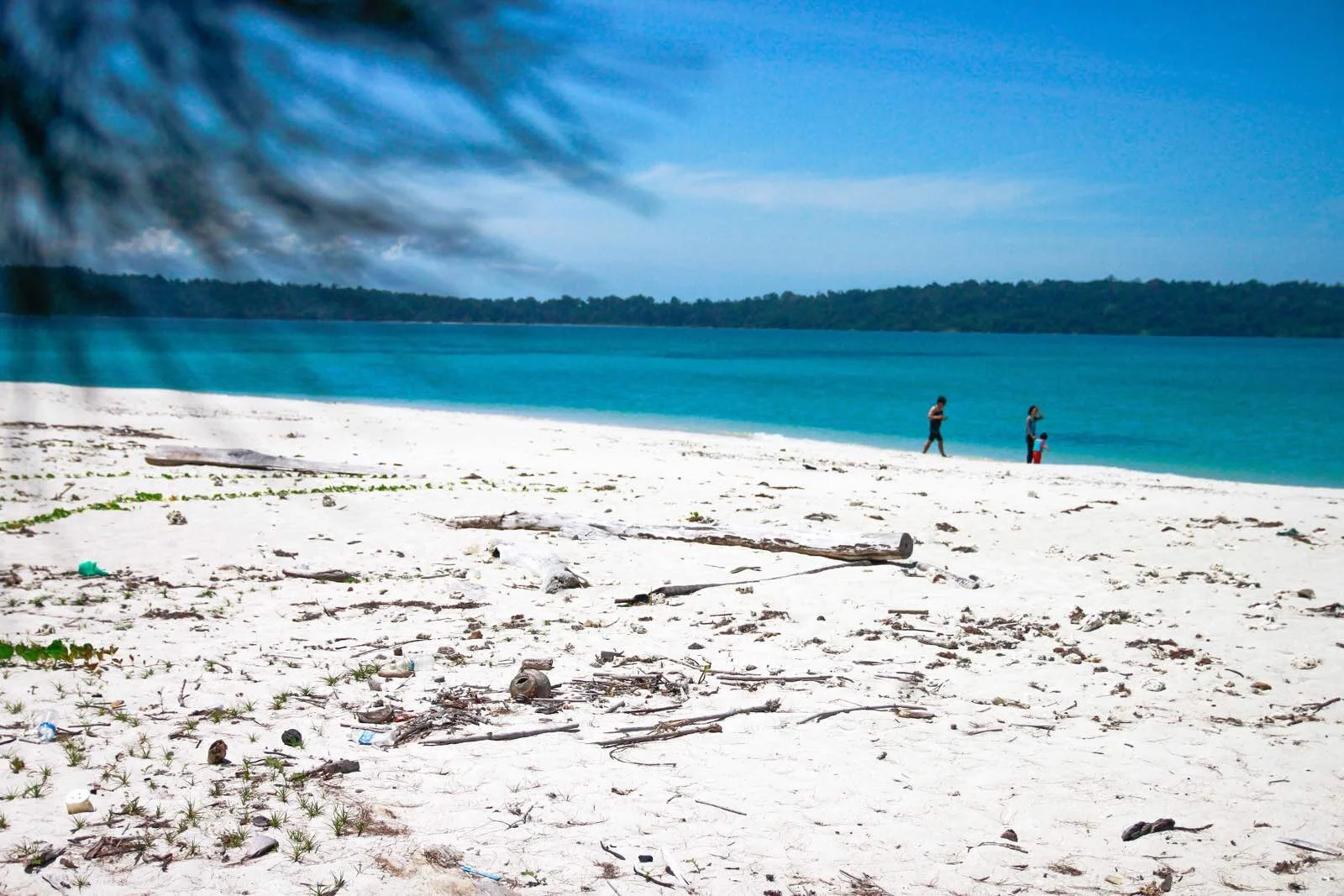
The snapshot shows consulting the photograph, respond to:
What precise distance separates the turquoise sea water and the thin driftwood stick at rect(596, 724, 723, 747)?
6.28ft

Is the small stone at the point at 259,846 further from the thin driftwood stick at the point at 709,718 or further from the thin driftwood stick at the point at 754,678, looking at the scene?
the thin driftwood stick at the point at 754,678

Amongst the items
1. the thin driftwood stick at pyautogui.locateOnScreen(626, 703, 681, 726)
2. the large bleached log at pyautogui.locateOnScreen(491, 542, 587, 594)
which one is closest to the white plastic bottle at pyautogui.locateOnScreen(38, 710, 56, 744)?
the thin driftwood stick at pyautogui.locateOnScreen(626, 703, 681, 726)

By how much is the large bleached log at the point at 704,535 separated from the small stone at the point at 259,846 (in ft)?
19.2

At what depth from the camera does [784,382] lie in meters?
58.5

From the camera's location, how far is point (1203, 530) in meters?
11.1

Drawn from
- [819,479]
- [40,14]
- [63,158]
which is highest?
[40,14]

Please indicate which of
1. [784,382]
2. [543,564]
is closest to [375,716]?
[543,564]

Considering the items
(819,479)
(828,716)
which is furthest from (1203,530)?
(828,716)

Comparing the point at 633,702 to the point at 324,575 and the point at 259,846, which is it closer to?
the point at 259,846

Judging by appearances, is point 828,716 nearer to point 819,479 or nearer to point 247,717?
point 247,717

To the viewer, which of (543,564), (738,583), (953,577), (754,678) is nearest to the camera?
(754,678)

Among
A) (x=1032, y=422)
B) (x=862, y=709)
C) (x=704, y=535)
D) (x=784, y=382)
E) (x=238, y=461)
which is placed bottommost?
(x=784, y=382)

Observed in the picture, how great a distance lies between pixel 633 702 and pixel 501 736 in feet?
2.75

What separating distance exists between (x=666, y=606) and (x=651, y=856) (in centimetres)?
369
